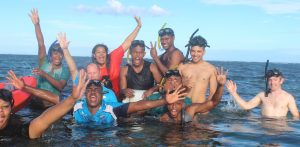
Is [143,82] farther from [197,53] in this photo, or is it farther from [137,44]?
[197,53]

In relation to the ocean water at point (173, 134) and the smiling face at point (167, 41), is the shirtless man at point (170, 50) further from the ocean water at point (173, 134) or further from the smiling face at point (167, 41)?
the ocean water at point (173, 134)

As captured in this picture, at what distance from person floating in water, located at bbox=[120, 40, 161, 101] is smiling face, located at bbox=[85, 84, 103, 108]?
2.38 metres

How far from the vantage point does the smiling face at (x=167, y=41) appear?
1150cm

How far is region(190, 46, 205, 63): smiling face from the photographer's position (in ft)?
34.3

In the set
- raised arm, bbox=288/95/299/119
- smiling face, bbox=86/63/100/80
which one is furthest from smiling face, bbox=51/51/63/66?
raised arm, bbox=288/95/299/119

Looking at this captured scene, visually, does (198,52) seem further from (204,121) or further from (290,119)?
(290,119)

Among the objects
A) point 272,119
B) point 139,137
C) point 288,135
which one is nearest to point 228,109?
point 272,119

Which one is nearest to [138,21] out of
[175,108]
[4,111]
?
[175,108]

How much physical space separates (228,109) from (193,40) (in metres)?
4.56

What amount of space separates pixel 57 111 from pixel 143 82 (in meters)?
5.83

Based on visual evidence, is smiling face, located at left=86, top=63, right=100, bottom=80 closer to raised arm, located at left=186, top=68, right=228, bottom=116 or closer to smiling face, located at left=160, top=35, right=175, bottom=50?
raised arm, located at left=186, top=68, right=228, bottom=116

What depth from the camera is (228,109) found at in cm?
1395

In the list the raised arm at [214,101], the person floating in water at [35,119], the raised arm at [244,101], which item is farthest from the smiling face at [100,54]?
the person floating in water at [35,119]

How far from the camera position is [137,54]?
10750 millimetres
